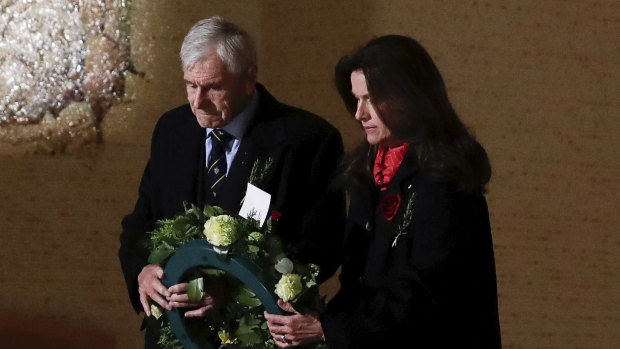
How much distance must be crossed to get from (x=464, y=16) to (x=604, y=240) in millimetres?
1295

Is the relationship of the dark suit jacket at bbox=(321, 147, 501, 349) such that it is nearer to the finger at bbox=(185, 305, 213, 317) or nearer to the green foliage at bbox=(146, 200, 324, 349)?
the green foliage at bbox=(146, 200, 324, 349)

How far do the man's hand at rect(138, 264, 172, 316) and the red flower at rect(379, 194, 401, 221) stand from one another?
1.98 feet

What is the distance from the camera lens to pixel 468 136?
2.83 m

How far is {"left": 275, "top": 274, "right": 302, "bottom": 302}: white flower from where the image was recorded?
8.95 ft

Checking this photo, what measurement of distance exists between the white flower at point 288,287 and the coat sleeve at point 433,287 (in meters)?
0.11

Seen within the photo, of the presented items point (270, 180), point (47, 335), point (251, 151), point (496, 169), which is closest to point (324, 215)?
point (270, 180)

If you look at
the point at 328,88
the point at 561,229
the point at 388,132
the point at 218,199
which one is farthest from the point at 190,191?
the point at 561,229

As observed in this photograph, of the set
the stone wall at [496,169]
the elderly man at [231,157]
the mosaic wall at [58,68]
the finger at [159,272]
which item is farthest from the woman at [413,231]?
the mosaic wall at [58,68]

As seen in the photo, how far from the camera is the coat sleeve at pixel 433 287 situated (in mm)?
2723

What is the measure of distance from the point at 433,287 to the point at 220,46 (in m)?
0.96

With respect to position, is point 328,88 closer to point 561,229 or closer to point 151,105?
point 151,105

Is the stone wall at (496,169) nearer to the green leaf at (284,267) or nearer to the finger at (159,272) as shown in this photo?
the finger at (159,272)

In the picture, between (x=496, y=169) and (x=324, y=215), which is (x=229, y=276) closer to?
(x=324, y=215)

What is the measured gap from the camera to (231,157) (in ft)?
11.0
